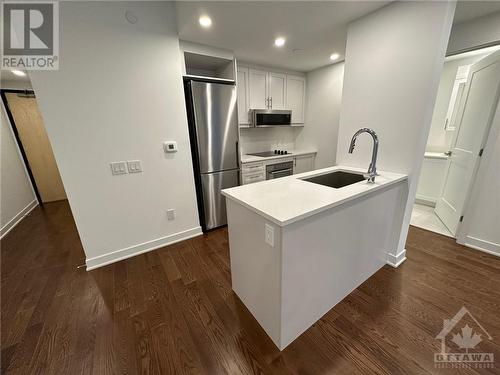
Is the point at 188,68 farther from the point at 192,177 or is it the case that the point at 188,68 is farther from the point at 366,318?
the point at 366,318

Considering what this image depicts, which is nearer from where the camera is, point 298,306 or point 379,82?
point 298,306

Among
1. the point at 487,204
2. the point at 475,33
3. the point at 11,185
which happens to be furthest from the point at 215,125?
the point at 11,185

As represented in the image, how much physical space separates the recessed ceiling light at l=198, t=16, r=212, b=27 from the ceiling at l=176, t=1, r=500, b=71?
4cm

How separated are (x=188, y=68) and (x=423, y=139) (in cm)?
308

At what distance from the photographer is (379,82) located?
1.85m

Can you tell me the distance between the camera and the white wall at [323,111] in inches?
133

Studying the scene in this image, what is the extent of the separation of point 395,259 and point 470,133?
1.79m

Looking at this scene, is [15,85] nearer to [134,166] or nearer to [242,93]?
[134,166]

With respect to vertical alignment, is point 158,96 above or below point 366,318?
above

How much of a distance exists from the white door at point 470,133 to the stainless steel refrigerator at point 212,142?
2.78 metres

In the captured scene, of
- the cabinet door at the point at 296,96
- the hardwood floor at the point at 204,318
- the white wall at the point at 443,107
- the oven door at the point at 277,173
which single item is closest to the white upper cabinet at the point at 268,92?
the cabinet door at the point at 296,96

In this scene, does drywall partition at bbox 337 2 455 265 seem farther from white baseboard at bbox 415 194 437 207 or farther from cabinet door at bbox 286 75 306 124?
white baseboard at bbox 415 194 437 207

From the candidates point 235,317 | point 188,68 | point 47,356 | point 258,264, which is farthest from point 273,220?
point 188,68

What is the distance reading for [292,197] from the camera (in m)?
1.28
